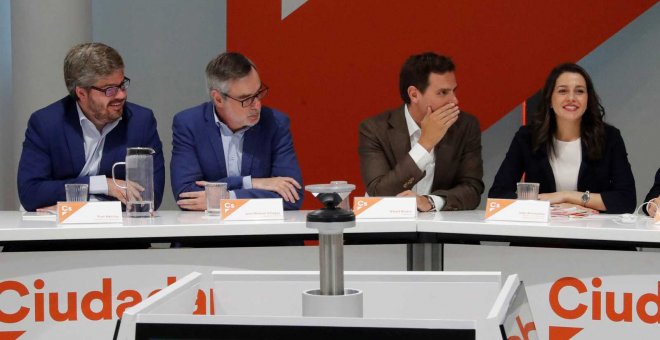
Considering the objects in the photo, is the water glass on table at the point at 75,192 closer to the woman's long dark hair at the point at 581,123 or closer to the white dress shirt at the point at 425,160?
the white dress shirt at the point at 425,160

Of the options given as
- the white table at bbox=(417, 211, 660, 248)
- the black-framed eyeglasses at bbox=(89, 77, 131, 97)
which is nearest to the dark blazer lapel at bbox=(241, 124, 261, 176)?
the black-framed eyeglasses at bbox=(89, 77, 131, 97)

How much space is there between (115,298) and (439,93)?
164 cm

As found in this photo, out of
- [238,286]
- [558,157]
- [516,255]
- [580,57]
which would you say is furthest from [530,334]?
[580,57]

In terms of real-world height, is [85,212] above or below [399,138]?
below

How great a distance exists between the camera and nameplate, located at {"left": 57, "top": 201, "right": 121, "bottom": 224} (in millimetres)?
2564

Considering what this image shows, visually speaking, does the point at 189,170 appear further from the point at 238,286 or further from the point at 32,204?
the point at 238,286

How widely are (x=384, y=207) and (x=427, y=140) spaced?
715mm

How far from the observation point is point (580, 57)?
4273mm

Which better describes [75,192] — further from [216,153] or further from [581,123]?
[581,123]

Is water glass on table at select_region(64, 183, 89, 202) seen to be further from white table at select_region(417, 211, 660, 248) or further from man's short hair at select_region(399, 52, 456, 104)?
man's short hair at select_region(399, 52, 456, 104)

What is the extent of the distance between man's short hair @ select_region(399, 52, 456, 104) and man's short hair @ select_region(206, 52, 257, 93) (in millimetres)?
682

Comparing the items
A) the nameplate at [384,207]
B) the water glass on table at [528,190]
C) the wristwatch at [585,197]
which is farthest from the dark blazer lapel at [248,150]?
the wristwatch at [585,197]

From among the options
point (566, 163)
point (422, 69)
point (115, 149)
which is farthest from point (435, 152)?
point (115, 149)

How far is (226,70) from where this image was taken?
3.31 metres
